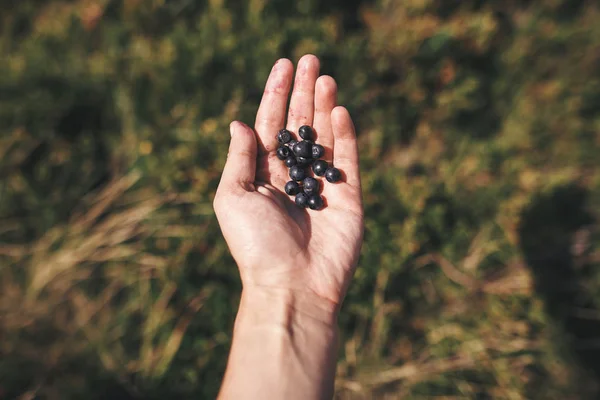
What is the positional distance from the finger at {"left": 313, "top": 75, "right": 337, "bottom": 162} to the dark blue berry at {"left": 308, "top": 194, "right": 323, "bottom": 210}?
0.99ft

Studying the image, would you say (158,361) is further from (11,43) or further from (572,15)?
(572,15)

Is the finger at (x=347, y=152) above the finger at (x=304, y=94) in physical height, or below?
below

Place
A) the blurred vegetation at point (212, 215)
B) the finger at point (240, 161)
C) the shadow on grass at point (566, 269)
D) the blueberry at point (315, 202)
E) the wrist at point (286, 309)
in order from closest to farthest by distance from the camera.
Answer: the wrist at point (286, 309) < the finger at point (240, 161) < the blueberry at point (315, 202) < the blurred vegetation at point (212, 215) < the shadow on grass at point (566, 269)

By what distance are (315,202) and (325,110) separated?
556 millimetres

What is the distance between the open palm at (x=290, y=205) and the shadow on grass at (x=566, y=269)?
1947 mm

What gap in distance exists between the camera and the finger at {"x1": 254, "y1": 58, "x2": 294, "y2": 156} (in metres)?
2.17

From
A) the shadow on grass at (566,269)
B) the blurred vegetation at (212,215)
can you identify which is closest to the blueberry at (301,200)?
the blurred vegetation at (212,215)

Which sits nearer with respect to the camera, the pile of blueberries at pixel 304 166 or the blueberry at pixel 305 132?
the pile of blueberries at pixel 304 166

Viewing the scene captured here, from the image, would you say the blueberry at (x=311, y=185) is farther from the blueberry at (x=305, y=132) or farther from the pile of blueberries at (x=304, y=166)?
the blueberry at (x=305, y=132)

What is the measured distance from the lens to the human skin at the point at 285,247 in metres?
1.70

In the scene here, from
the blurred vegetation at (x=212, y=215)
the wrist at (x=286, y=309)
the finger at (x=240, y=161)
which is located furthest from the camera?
the blurred vegetation at (x=212, y=215)

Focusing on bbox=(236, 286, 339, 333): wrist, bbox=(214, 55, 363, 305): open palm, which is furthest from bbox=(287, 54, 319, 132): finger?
bbox=(236, 286, 339, 333): wrist

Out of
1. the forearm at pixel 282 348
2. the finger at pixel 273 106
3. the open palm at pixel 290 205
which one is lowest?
the forearm at pixel 282 348

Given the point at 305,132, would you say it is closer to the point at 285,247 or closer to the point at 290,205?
the point at 290,205
